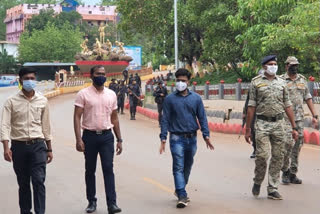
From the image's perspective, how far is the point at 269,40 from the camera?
2111 centimetres

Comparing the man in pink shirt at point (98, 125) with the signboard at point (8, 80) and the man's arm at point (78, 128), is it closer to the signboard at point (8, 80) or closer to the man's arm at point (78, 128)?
the man's arm at point (78, 128)

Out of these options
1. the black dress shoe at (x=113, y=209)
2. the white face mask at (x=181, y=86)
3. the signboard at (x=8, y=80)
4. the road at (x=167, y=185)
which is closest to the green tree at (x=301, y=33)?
the road at (x=167, y=185)

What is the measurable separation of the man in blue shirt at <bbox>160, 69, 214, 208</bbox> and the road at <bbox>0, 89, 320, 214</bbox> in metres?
0.47

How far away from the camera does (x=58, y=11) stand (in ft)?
403

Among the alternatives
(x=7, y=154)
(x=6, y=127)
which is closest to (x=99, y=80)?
(x=6, y=127)

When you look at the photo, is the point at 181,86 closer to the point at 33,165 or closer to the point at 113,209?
the point at 113,209

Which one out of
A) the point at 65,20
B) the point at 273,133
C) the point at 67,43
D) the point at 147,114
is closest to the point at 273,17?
the point at 147,114

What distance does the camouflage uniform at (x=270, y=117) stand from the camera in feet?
26.0

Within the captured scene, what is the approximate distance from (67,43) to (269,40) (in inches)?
2638

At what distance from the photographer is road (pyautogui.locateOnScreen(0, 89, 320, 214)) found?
305 inches

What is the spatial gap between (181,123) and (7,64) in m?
82.3

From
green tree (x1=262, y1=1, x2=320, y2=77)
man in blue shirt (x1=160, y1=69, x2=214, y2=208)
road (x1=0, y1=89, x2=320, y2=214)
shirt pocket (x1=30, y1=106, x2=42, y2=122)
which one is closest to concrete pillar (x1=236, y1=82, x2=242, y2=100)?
green tree (x1=262, y1=1, x2=320, y2=77)

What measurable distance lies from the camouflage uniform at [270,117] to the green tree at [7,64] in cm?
8119

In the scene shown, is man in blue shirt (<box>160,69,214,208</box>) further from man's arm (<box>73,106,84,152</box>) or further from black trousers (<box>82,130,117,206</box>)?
man's arm (<box>73,106,84,152</box>)
